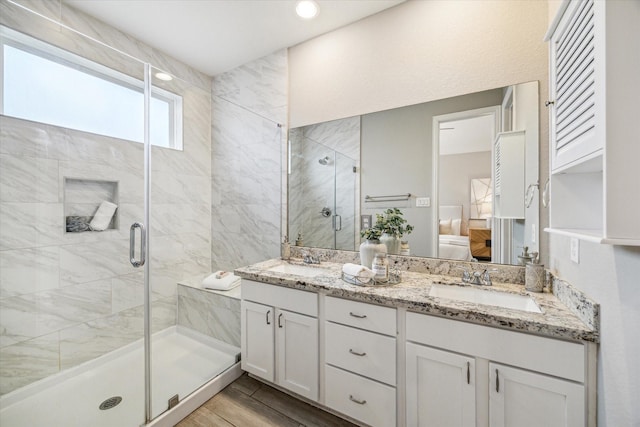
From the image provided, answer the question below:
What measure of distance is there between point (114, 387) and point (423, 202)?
7.89 ft

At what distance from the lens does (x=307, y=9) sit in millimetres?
1968

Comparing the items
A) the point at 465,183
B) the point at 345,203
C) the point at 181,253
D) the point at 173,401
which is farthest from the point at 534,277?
the point at 181,253

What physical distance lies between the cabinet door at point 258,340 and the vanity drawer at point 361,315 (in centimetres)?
47

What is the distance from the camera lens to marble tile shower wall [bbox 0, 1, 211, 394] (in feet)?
5.20

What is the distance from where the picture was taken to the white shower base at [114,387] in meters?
1.51

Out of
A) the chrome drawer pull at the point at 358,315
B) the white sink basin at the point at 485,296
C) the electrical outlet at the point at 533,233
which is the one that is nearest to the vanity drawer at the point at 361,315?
the chrome drawer pull at the point at 358,315

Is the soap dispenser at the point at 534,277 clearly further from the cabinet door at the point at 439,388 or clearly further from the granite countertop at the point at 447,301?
the cabinet door at the point at 439,388

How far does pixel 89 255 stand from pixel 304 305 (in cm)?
160

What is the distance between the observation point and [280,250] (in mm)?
2488

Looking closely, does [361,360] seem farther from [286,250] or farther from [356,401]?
[286,250]

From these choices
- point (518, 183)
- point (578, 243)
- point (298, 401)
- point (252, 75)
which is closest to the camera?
point (578, 243)

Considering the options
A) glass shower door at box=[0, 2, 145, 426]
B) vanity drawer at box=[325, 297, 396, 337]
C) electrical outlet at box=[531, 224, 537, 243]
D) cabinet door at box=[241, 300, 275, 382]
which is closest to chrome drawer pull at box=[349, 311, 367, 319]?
vanity drawer at box=[325, 297, 396, 337]

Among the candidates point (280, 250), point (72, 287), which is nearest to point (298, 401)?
point (280, 250)

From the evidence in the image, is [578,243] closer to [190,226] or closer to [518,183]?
[518,183]
